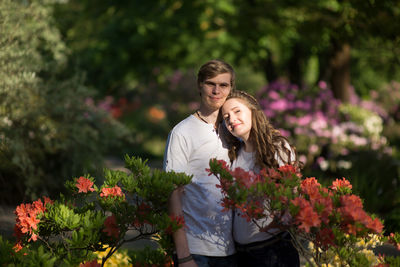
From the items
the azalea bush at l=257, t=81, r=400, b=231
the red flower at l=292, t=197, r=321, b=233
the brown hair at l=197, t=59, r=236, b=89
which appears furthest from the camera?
the azalea bush at l=257, t=81, r=400, b=231

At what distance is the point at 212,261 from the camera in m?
2.60

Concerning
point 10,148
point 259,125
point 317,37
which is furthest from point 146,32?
point 259,125

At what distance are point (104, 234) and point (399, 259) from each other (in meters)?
1.71

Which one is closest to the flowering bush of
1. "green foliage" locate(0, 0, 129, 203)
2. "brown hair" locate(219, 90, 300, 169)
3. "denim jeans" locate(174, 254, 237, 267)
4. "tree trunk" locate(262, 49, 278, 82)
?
"tree trunk" locate(262, 49, 278, 82)

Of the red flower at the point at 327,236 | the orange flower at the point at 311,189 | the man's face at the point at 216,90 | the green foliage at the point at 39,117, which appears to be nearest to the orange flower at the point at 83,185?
the man's face at the point at 216,90

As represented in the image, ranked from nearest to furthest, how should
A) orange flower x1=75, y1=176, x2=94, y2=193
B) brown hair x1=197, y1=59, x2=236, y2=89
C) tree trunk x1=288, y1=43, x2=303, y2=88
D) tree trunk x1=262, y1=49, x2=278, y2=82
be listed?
1. brown hair x1=197, y1=59, x2=236, y2=89
2. orange flower x1=75, y1=176, x2=94, y2=193
3. tree trunk x1=288, y1=43, x2=303, y2=88
4. tree trunk x1=262, y1=49, x2=278, y2=82

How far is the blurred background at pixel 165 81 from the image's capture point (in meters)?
6.38

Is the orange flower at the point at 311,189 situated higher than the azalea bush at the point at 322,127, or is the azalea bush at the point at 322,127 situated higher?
the azalea bush at the point at 322,127

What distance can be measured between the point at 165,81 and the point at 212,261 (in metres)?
13.5

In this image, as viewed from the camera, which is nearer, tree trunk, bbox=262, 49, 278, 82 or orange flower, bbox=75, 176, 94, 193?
orange flower, bbox=75, 176, 94, 193

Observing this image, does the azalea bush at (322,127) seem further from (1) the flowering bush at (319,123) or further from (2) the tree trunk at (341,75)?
(2) the tree trunk at (341,75)

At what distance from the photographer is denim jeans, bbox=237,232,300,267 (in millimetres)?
2609

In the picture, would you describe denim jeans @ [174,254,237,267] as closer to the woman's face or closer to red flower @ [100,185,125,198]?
red flower @ [100,185,125,198]

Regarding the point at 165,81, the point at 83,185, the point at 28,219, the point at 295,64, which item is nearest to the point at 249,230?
the point at 83,185
